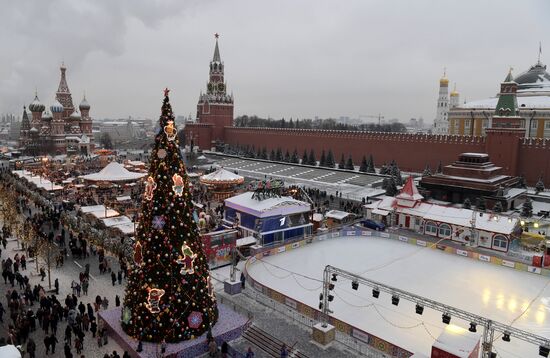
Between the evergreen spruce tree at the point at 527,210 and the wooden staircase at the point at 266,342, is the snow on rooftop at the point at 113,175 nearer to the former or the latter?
the wooden staircase at the point at 266,342

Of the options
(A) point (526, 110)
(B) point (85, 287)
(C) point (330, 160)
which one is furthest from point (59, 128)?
(A) point (526, 110)

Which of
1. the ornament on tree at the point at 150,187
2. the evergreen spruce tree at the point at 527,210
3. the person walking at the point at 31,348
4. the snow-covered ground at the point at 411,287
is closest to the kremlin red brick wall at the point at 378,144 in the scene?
the evergreen spruce tree at the point at 527,210

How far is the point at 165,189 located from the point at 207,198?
15.6 meters

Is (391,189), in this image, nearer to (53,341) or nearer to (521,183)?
(521,183)

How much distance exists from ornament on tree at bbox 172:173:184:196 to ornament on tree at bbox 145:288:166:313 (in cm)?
190

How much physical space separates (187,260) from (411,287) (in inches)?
273

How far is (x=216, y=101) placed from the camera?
1988 inches

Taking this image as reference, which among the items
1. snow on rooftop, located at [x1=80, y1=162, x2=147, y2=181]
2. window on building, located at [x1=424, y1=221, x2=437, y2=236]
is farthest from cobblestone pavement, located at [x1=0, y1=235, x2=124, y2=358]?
window on building, located at [x1=424, y1=221, x2=437, y2=236]

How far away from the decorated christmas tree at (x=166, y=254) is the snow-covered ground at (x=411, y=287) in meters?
3.81

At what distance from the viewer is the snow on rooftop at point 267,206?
1555 centimetres

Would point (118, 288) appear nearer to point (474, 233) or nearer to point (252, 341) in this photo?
point (252, 341)

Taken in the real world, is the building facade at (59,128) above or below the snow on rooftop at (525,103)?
below

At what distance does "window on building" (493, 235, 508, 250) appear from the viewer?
53.4 ft

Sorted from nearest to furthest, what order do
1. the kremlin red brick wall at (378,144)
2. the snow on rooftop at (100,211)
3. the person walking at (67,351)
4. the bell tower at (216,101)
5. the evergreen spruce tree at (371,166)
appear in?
the person walking at (67,351) < the snow on rooftop at (100,211) < the kremlin red brick wall at (378,144) < the evergreen spruce tree at (371,166) < the bell tower at (216,101)
